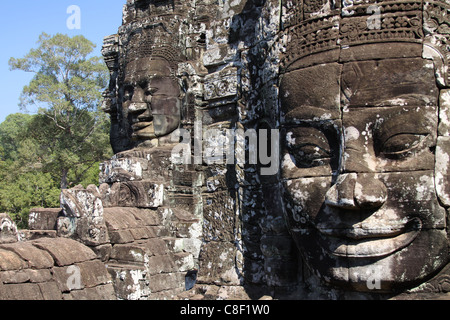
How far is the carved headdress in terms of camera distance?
2.79 m

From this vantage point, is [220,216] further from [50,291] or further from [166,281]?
[166,281]

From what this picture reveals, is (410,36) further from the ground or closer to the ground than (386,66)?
further from the ground

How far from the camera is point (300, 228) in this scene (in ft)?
10.3

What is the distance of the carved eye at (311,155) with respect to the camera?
304 cm

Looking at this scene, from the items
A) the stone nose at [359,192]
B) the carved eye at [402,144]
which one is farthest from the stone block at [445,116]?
the stone nose at [359,192]

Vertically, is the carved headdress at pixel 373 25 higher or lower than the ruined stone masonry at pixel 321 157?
higher

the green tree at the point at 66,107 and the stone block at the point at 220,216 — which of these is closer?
the stone block at the point at 220,216

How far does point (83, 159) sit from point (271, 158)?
19.9 m

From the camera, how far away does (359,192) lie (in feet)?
9.02

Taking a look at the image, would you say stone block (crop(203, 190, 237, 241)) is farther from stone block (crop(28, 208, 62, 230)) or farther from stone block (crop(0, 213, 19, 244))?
stone block (crop(28, 208, 62, 230))

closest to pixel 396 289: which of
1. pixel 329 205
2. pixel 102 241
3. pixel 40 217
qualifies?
pixel 329 205

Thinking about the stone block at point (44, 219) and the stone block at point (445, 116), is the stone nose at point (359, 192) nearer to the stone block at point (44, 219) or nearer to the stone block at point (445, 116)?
the stone block at point (445, 116)

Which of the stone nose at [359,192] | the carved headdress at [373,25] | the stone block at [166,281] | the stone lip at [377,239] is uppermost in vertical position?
the carved headdress at [373,25]

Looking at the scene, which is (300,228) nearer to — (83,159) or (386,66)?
(386,66)
